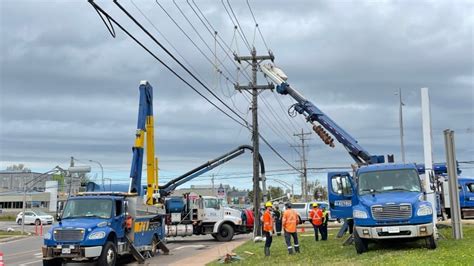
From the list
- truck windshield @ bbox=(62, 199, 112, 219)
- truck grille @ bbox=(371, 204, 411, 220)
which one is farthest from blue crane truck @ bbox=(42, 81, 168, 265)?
truck grille @ bbox=(371, 204, 411, 220)

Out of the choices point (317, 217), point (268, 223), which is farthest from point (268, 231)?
point (317, 217)

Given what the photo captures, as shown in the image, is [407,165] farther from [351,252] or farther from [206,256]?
[206,256]

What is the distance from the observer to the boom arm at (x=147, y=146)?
69.0 feet

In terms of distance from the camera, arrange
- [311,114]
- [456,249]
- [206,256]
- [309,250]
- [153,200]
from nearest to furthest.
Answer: [456,249] < [309,250] < [206,256] < [153,200] < [311,114]

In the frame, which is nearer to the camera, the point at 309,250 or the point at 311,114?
the point at 309,250

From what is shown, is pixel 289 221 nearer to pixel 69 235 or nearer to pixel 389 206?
pixel 389 206

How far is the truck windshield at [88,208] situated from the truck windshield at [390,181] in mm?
8413

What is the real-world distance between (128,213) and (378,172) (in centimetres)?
891

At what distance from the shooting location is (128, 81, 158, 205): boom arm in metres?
21.0

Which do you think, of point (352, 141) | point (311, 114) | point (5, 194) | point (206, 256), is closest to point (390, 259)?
Answer: point (206, 256)

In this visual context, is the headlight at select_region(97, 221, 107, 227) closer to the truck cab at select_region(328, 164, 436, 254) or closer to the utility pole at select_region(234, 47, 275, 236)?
the truck cab at select_region(328, 164, 436, 254)

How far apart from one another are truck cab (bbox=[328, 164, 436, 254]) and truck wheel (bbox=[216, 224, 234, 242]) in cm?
1289

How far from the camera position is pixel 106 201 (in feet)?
58.0

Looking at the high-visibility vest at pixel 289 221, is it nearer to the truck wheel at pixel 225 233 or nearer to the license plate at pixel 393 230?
the license plate at pixel 393 230
